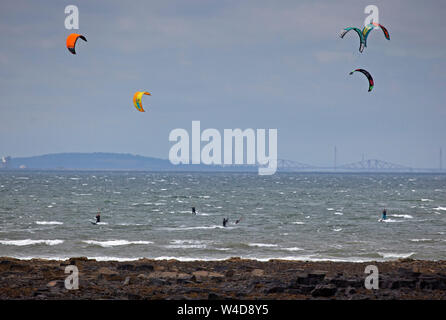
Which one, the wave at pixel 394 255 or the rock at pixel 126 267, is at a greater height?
the rock at pixel 126 267

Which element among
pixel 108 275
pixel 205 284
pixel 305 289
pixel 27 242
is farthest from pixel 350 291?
pixel 27 242

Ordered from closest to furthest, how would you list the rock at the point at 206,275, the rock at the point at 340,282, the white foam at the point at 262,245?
1. the rock at the point at 340,282
2. the rock at the point at 206,275
3. the white foam at the point at 262,245

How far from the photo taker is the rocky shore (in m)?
16.2

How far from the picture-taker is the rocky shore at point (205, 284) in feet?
53.0

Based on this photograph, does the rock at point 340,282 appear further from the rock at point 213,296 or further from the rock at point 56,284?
the rock at point 56,284

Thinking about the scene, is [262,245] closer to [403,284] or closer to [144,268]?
[144,268]

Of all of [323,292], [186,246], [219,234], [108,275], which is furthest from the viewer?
[219,234]

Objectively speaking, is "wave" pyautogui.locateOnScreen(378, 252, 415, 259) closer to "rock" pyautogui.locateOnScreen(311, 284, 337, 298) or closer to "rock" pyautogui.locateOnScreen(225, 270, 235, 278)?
"rock" pyautogui.locateOnScreen(225, 270, 235, 278)

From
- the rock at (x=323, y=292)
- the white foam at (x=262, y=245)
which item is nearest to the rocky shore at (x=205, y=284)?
the rock at (x=323, y=292)

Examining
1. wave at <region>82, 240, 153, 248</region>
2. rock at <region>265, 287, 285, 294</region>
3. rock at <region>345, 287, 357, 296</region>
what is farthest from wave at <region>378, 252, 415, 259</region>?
rock at <region>265, 287, 285, 294</region>

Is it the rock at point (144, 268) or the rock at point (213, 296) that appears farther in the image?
the rock at point (144, 268)

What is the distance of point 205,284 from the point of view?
18.3 metres
